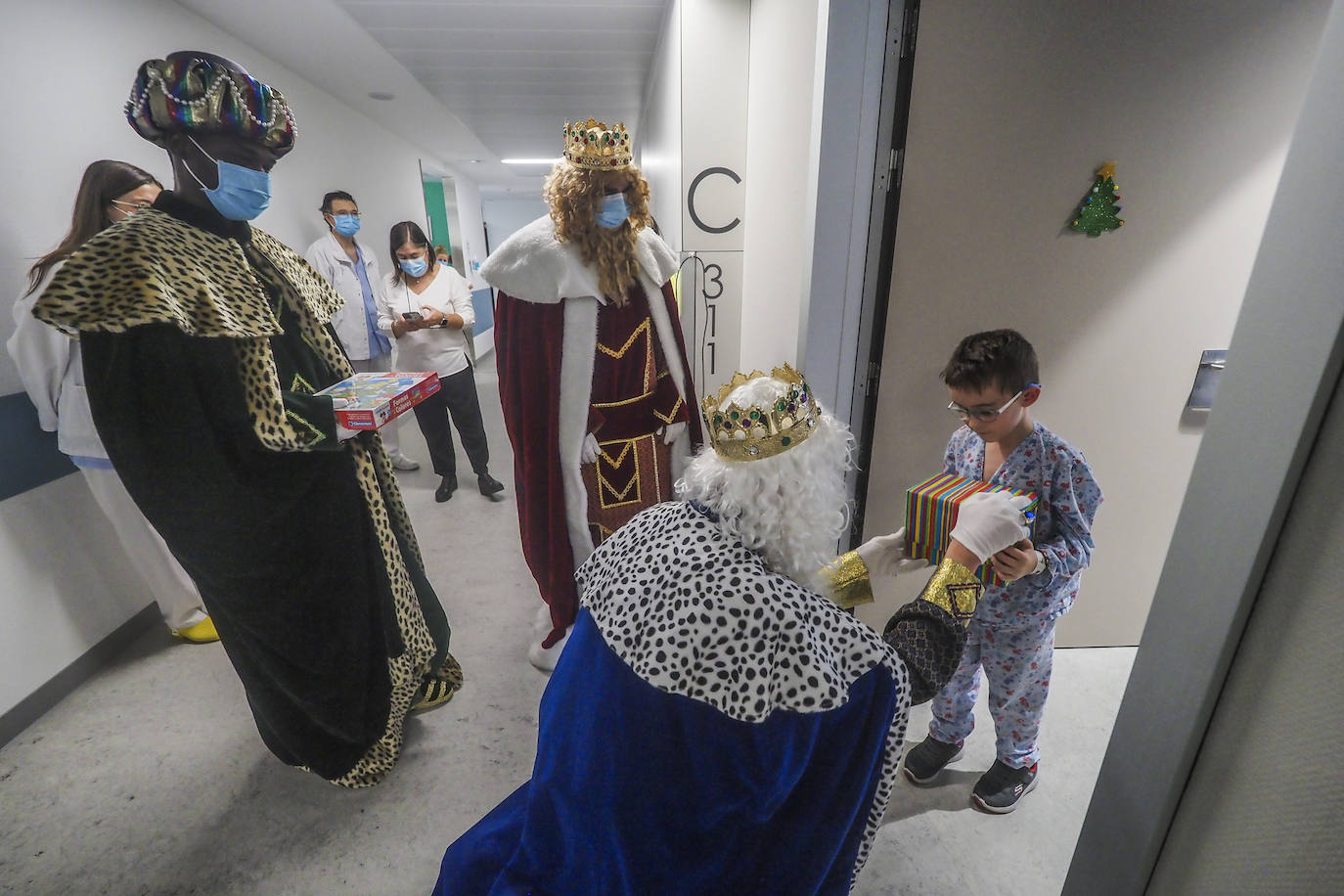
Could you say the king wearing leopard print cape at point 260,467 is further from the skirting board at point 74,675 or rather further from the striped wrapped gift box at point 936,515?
the striped wrapped gift box at point 936,515

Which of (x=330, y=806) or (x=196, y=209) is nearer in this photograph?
(x=196, y=209)

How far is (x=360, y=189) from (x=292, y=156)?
1282 mm

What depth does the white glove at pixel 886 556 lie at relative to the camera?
1.27 metres

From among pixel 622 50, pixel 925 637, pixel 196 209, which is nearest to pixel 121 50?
pixel 196 209

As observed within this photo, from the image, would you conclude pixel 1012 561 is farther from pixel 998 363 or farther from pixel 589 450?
pixel 589 450

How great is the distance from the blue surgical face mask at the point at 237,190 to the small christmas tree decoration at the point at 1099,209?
2088mm

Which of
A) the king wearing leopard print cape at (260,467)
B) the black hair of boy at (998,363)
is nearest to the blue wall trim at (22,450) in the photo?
the king wearing leopard print cape at (260,467)

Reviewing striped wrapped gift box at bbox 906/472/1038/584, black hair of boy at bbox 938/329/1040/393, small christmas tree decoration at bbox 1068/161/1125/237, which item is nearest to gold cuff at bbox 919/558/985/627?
striped wrapped gift box at bbox 906/472/1038/584

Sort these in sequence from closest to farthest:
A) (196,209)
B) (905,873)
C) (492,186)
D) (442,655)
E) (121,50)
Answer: (196,209)
(905,873)
(442,655)
(121,50)
(492,186)

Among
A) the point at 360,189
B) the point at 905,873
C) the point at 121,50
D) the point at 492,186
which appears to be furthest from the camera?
the point at 492,186

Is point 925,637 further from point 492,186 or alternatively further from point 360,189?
point 492,186

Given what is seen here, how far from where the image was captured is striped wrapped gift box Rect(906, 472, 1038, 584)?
1.14m

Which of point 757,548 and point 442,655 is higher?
point 757,548

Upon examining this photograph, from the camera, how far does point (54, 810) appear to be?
1602 mm
